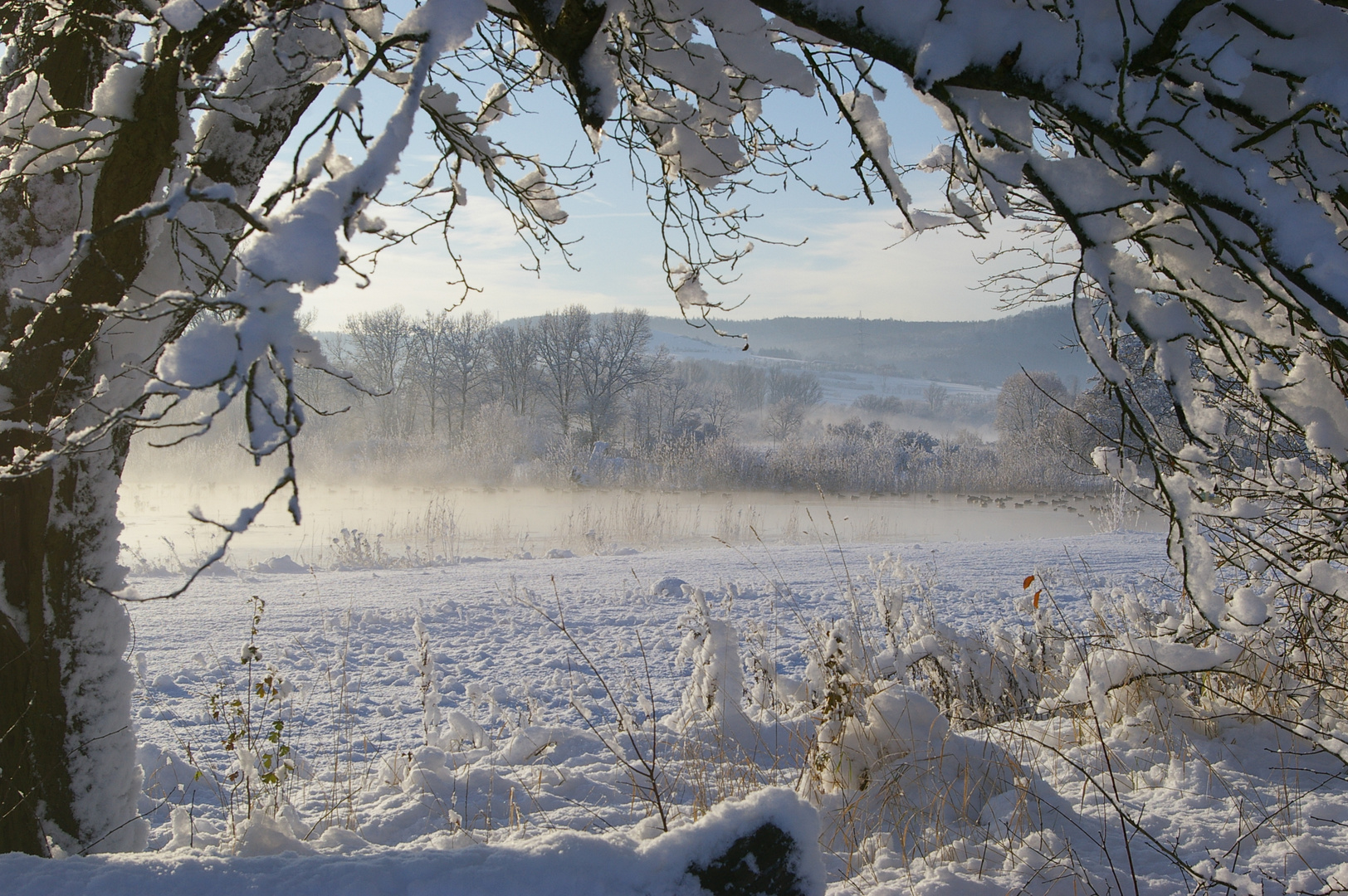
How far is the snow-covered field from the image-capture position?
4.98 ft

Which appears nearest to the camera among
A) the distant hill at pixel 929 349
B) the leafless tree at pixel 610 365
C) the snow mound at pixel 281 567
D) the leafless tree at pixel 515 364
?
the snow mound at pixel 281 567

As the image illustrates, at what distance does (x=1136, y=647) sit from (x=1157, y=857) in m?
1.20

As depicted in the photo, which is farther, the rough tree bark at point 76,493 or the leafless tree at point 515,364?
the leafless tree at point 515,364

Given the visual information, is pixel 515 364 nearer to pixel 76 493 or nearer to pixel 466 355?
pixel 466 355

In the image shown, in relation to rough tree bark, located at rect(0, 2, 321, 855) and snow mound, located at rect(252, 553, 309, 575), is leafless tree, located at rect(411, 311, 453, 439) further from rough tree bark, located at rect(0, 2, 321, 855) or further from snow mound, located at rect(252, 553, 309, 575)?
rough tree bark, located at rect(0, 2, 321, 855)

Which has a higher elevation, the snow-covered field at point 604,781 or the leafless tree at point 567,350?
the leafless tree at point 567,350

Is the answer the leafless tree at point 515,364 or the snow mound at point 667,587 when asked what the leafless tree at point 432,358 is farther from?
the snow mound at point 667,587

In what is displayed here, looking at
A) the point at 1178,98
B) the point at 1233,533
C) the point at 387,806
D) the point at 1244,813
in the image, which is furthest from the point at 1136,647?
the point at 387,806

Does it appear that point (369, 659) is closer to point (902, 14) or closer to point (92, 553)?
point (92, 553)

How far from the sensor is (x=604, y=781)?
3.21m

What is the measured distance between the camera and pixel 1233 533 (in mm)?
2850

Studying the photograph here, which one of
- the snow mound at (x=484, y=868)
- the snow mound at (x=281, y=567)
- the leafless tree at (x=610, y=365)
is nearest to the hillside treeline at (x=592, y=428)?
the leafless tree at (x=610, y=365)

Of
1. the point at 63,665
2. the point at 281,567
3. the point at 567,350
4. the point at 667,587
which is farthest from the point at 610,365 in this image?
the point at 63,665

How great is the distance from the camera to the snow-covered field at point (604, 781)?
152 centimetres
